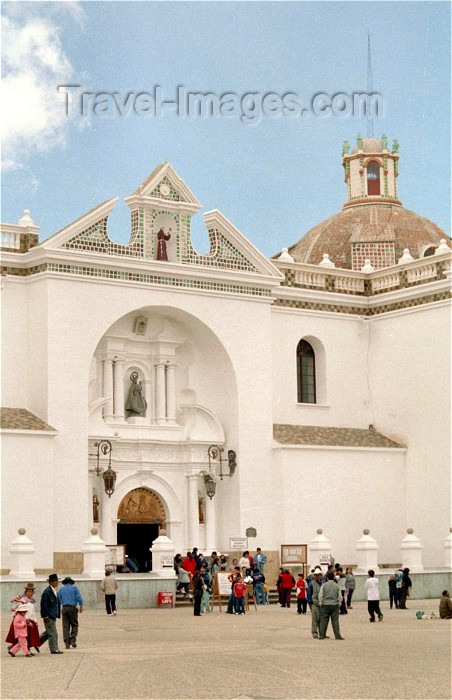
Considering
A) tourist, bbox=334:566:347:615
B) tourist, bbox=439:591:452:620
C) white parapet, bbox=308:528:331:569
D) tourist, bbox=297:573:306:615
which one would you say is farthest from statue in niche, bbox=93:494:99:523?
tourist, bbox=439:591:452:620

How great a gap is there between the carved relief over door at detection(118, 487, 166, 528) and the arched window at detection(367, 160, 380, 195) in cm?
1892

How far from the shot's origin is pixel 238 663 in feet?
62.0

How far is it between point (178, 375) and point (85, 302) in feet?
14.7

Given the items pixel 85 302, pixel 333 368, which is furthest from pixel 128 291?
pixel 333 368

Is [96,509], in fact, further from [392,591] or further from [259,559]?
[392,591]

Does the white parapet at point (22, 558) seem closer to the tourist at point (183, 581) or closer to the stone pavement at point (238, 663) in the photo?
the stone pavement at point (238, 663)

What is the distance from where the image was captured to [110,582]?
29.3m

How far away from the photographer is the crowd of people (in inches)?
797

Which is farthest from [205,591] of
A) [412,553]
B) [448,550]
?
[448,550]

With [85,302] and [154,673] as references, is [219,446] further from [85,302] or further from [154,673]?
[154,673]

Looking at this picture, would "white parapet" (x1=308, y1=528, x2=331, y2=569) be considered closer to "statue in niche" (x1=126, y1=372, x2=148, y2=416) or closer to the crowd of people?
the crowd of people

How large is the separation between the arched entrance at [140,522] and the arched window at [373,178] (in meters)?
19.0

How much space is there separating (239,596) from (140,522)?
6840mm

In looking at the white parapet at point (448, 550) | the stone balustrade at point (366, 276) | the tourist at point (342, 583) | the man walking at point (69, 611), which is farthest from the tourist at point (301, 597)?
the stone balustrade at point (366, 276)
